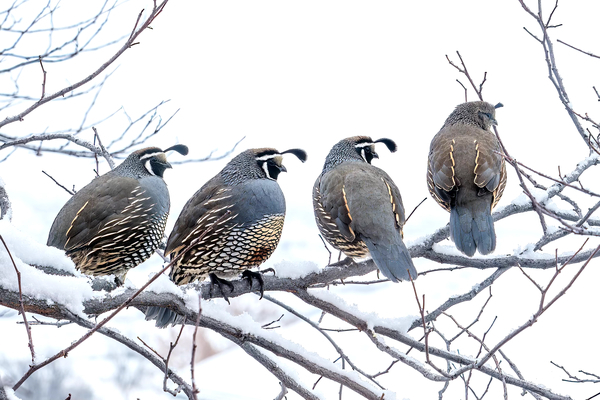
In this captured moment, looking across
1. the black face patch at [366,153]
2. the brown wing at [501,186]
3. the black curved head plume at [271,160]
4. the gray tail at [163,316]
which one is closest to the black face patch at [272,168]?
the black curved head plume at [271,160]

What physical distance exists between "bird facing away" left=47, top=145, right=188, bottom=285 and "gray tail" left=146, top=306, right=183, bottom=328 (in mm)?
446

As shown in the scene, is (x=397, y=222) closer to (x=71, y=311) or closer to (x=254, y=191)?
(x=254, y=191)

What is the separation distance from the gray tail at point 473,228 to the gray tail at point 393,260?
0.32 metres

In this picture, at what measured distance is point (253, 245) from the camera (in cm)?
284

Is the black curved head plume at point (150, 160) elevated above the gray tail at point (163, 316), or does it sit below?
above

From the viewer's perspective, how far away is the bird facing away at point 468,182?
9.32ft

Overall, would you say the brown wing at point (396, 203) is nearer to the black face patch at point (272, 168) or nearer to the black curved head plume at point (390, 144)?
the black curved head plume at point (390, 144)

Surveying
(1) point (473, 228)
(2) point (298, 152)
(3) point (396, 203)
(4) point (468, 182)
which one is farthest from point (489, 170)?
(2) point (298, 152)

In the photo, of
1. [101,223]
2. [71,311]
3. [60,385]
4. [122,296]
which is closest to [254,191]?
[101,223]

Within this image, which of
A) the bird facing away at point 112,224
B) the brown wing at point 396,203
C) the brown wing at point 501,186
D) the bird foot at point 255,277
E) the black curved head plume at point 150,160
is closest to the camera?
the bird foot at point 255,277

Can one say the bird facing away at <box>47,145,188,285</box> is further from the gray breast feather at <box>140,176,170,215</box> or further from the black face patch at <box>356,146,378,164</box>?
the black face patch at <box>356,146,378,164</box>

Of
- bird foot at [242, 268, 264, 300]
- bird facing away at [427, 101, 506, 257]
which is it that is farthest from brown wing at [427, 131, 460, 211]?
bird foot at [242, 268, 264, 300]

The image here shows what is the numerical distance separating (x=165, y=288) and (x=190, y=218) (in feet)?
2.64

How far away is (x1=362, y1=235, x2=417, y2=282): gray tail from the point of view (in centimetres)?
257
